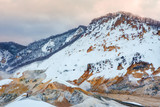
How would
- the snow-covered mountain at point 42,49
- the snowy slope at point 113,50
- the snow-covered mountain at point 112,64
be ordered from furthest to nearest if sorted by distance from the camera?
the snow-covered mountain at point 42,49, the snowy slope at point 113,50, the snow-covered mountain at point 112,64

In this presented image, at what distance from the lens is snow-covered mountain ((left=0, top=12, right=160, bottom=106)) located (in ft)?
193

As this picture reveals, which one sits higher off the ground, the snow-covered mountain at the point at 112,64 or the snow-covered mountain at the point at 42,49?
the snow-covered mountain at the point at 42,49

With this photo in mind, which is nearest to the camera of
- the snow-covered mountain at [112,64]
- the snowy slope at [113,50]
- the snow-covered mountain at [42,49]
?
the snow-covered mountain at [112,64]

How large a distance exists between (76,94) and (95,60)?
4563cm

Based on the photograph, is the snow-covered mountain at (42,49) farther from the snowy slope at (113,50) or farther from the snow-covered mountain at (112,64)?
the snowy slope at (113,50)

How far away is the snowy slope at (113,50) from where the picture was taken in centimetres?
7669

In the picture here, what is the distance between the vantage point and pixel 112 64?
262 ft

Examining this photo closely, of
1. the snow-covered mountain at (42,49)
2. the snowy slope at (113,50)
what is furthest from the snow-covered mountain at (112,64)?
the snow-covered mountain at (42,49)

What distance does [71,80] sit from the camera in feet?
269

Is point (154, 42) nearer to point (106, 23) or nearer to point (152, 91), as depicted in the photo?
point (152, 91)

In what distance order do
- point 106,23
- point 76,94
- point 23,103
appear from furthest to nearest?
point 106,23 < point 76,94 < point 23,103

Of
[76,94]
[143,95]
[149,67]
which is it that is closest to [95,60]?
[149,67]

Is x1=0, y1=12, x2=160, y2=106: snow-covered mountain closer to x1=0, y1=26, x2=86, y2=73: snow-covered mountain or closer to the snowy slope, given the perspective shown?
the snowy slope

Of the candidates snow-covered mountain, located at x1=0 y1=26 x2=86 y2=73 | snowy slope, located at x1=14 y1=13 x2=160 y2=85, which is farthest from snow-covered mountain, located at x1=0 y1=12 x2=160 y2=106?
snow-covered mountain, located at x1=0 y1=26 x2=86 y2=73
